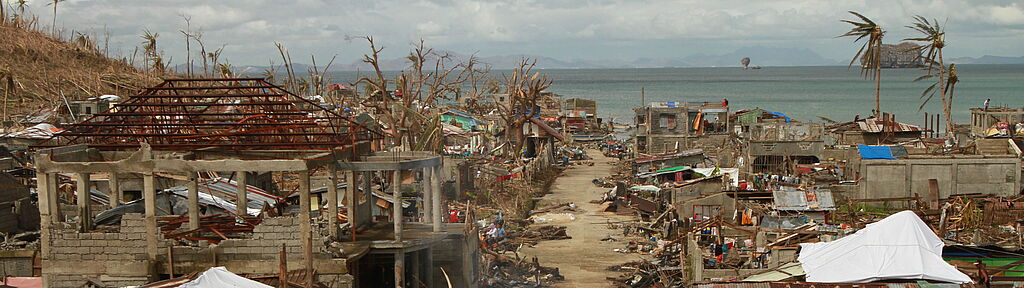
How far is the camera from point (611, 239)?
26.8 meters

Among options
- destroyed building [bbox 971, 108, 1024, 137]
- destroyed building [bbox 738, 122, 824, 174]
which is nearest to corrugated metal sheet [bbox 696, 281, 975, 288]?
destroyed building [bbox 738, 122, 824, 174]

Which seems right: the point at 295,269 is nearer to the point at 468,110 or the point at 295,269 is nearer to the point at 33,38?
the point at 468,110

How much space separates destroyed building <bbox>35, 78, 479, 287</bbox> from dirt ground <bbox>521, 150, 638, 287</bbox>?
17.1ft

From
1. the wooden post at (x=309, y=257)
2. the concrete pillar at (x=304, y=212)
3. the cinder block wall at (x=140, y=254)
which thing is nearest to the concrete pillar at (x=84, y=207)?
the cinder block wall at (x=140, y=254)

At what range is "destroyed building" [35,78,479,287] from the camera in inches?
606

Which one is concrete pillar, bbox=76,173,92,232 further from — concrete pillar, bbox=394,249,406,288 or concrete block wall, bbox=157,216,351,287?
concrete pillar, bbox=394,249,406,288

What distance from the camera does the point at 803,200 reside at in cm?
2347

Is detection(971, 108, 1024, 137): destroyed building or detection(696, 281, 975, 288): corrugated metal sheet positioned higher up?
detection(971, 108, 1024, 137): destroyed building

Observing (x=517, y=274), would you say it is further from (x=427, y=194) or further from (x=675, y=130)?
(x=675, y=130)

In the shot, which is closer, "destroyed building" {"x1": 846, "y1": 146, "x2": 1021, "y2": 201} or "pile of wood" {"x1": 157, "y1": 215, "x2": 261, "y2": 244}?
"pile of wood" {"x1": 157, "y1": 215, "x2": 261, "y2": 244}

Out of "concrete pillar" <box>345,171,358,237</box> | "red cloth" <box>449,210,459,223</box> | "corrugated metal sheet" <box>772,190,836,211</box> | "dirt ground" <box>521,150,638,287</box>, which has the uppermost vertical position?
"concrete pillar" <box>345,171,358,237</box>

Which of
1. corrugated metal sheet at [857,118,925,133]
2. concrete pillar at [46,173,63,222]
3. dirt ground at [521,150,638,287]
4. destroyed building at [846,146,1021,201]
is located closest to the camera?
concrete pillar at [46,173,63,222]

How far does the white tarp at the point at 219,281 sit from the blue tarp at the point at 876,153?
18.8 meters

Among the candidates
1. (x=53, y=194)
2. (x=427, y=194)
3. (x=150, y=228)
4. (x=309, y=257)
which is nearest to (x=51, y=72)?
(x=53, y=194)
